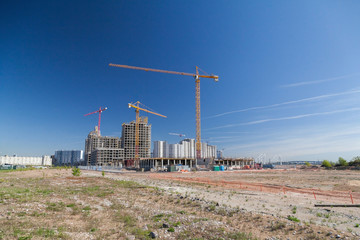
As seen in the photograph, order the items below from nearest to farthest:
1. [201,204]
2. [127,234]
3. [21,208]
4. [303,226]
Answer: [127,234] < [303,226] < [21,208] < [201,204]

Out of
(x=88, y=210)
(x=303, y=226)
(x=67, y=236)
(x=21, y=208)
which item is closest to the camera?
(x=67, y=236)

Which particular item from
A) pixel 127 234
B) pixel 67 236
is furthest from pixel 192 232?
pixel 67 236

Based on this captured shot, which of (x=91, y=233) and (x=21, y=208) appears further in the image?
(x=21, y=208)

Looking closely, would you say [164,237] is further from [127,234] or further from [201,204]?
[201,204]

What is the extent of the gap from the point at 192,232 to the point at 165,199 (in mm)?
10401

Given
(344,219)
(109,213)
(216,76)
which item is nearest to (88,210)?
(109,213)

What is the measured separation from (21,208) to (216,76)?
150297mm

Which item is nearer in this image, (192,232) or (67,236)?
(67,236)

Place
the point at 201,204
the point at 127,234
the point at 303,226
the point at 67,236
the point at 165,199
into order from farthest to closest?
1. the point at 165,199
2. the point at 201,204
3. the point at 303,226
4. the point at 127,234
5. the point at 67,236

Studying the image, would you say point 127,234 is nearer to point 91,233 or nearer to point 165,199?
point 91,233

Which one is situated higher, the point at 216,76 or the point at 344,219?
the point at 216,76

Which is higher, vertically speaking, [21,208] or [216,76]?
[216,76]

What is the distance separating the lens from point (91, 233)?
37.8ft

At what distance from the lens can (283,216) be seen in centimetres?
1510
